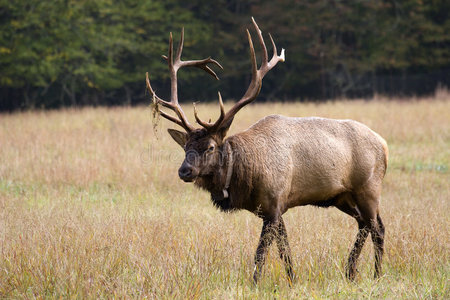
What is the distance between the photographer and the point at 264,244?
472cm

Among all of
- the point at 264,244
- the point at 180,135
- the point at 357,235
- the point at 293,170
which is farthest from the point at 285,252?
the point at 180,135

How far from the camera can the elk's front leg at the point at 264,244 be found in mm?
4633

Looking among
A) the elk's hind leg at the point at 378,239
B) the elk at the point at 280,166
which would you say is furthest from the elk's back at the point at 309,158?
the elk's hind leg at the point at 378,239

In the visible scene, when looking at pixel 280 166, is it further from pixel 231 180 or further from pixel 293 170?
pixel 231 180

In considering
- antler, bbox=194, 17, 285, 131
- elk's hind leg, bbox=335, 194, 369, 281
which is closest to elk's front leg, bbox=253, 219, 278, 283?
elk's hind leg, bbox=335, 194, 369, 281

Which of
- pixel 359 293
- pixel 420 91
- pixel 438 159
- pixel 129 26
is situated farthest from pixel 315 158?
pixel 129 26

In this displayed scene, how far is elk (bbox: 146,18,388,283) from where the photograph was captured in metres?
4.77

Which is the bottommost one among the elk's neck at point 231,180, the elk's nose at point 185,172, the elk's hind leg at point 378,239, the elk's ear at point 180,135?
the elk's hind leg at point 378,239

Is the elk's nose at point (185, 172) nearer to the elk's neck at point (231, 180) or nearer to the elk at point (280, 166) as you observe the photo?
the elk at point (280, 166)

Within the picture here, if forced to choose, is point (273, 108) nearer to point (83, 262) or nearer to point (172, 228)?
point (172, 228)

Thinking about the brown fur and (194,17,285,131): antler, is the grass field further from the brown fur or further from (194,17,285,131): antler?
(194,17,285,131): antler

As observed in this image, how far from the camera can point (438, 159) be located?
414 inches

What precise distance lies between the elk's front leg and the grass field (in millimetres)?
65

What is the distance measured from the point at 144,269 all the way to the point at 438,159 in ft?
25.2
